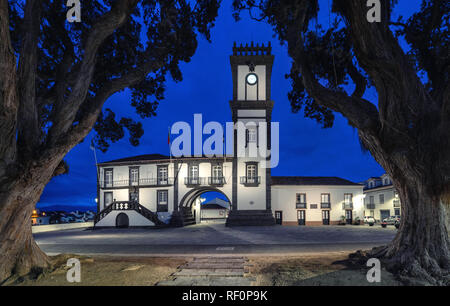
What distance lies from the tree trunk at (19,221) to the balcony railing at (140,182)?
77.1 feet

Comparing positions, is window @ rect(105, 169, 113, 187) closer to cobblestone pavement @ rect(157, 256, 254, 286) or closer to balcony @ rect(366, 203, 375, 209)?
cobblestone pavement @ rect(157, 256, 254, 286)

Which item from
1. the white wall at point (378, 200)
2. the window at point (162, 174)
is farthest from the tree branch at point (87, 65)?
the white wall at point (378, 200)

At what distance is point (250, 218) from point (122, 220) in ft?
46.2

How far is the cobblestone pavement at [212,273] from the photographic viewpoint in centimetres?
555

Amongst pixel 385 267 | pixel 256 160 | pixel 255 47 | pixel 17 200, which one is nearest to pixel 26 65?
pixel 17 200

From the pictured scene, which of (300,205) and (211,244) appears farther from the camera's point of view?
(300,205)

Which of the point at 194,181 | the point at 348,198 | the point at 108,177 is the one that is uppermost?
the point at 108,177

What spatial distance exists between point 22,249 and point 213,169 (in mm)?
23349

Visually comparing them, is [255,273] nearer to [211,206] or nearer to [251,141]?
[251,141]

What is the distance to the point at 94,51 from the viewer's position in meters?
6.61

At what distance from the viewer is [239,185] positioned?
2762 cm

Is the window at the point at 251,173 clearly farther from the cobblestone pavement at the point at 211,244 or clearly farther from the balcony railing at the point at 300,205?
the cobblestone pavement at the point at 211,244

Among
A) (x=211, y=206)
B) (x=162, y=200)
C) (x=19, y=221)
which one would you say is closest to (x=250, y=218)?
(x=162, y=200)

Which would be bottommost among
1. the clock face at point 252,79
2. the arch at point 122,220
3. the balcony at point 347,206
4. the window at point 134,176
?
the arch at point 122,220
